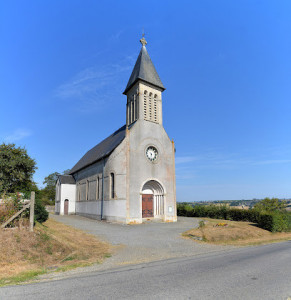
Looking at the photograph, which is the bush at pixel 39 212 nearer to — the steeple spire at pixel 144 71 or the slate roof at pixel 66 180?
the steeple spire at pixel 144 71

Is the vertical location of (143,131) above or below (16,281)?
above

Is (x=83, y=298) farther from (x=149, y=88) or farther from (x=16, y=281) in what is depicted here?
(x=149, y=88)

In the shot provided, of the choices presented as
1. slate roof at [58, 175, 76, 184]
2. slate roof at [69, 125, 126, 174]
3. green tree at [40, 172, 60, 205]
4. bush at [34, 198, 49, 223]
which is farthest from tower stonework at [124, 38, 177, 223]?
green tree at [40, 172, 60, 205]

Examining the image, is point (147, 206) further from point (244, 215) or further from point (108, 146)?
point (244, 215)

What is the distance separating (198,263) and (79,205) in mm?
27486

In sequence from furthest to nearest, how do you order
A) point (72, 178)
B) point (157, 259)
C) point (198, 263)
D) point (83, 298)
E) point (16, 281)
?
Answer: point (72, 178) → point (157, 259) → point (198, 263) → point (16, 281) → point (83, 298)

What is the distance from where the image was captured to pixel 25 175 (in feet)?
92.5

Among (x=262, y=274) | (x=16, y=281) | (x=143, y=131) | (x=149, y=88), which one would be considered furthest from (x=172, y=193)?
(x=16, y=281)

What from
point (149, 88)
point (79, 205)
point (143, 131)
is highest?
point (149, 88)

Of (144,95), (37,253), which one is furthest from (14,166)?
(37,253)

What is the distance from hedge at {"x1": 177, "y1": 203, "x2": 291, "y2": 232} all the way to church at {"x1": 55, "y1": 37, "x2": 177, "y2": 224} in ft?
22.7

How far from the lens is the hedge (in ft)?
57.8

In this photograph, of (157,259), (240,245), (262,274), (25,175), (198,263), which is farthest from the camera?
(25,175)

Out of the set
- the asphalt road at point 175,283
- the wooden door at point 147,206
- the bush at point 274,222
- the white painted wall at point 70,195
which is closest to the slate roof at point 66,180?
the white painted wall at point 70,195
